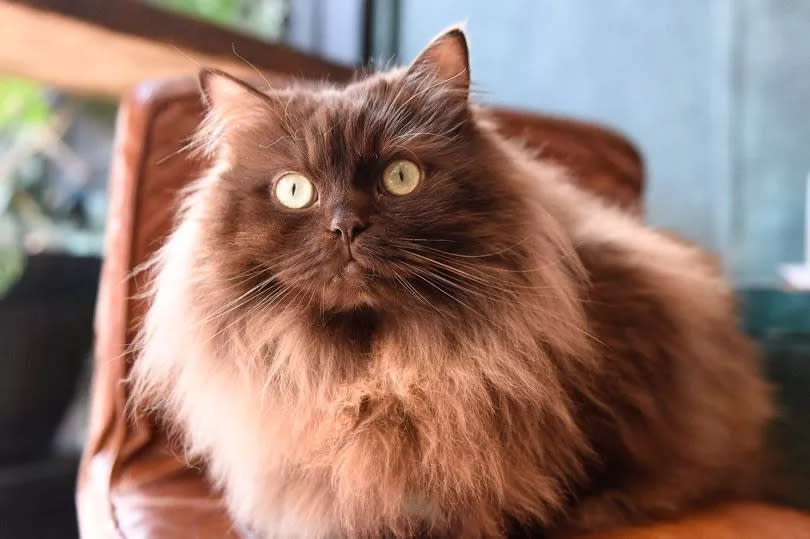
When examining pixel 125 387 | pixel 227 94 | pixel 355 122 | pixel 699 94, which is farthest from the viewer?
pixel 699 94

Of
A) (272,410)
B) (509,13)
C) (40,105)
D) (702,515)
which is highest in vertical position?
(509,13)

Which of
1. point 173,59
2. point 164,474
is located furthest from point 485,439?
point 173,59

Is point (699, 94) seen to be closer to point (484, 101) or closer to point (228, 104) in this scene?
point (484, 101)

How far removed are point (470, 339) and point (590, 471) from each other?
347 mm

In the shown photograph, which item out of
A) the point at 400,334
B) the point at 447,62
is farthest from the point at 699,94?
the point at 400,334

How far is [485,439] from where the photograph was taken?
41.1 inches

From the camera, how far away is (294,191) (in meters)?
1.06

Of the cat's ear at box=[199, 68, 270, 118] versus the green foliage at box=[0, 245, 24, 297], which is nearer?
the cat's ear at box=[199, 68, 270, 118]

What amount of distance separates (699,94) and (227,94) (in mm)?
2028

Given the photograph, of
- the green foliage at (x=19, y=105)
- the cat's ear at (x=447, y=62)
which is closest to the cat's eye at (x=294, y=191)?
the cat's ear at (x=447, y=62)

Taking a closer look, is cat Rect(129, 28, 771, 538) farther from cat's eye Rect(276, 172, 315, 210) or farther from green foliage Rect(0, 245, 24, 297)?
green foliage Rect(0, 245, 24, 297)

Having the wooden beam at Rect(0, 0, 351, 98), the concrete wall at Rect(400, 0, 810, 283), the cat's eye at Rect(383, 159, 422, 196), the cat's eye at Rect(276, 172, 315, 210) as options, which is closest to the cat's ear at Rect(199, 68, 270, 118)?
the cat's eye at Rect(276, 172, 315, 210)

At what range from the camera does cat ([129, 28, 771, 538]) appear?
1025mm

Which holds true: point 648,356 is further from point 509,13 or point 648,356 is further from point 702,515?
point 509,13
